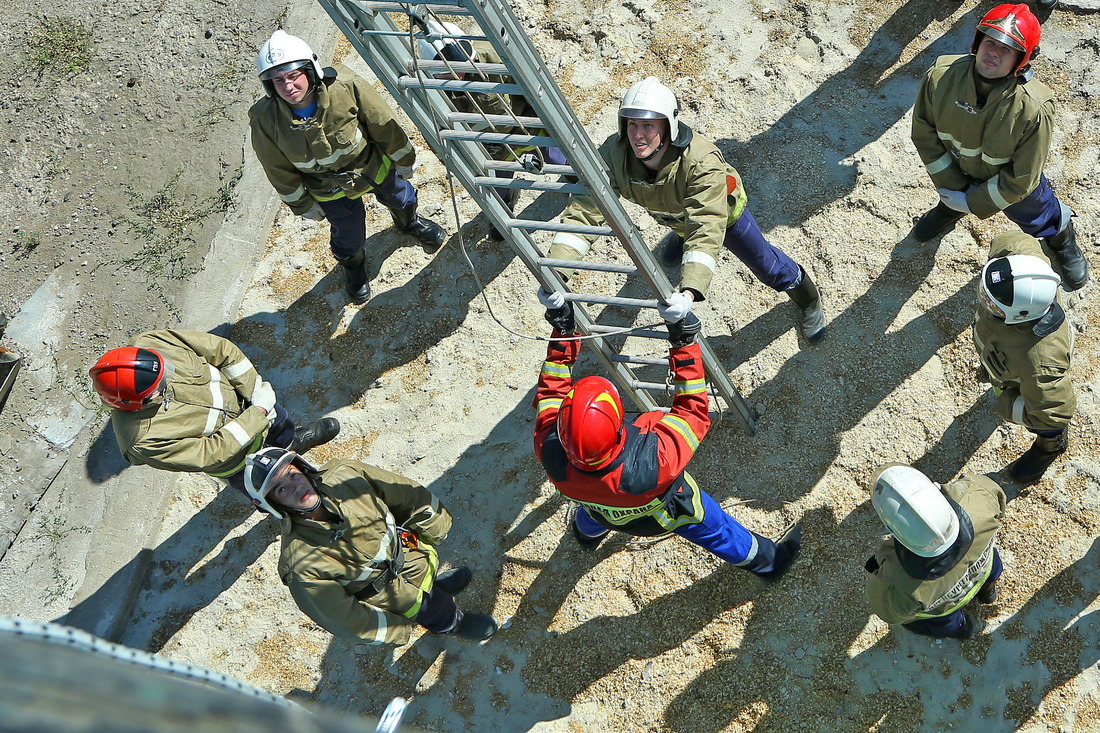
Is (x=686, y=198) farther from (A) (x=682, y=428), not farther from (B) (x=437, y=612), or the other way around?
(B) (x=437, y=612)

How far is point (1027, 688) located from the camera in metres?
4.66

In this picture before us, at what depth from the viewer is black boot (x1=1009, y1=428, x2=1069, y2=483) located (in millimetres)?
4809

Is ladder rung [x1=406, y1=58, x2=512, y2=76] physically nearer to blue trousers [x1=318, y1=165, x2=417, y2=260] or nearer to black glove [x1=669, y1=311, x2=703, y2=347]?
black glove [x1=669, y1=311, x2=703, y2=347]

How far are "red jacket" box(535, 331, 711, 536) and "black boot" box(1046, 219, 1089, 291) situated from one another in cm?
299

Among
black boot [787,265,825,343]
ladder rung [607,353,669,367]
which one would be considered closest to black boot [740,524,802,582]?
ladder rung [607,353,669,367]

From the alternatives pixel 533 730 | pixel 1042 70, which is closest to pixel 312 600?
pixel 533 730

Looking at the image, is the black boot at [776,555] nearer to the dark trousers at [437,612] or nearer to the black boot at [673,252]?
the dark trousers at [437,612]

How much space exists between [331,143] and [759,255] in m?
2.99

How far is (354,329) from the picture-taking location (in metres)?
6.59

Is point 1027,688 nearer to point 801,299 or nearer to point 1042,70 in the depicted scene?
point 801,299

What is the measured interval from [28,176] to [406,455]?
5.05 metres

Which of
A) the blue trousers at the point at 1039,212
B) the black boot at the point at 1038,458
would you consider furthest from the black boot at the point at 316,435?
the blue trousers at the point at 1039,212

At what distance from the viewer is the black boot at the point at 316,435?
607 cm

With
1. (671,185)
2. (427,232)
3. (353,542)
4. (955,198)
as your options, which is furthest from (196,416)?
(955,198)
